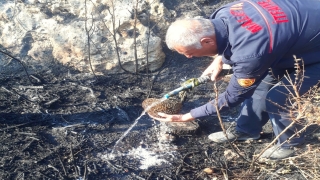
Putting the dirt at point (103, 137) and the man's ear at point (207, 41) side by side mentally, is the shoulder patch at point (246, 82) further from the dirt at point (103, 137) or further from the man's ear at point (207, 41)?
the dirt at point (103, 137)

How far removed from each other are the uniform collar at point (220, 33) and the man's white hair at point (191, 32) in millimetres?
52

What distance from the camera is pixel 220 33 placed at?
8.80 ft

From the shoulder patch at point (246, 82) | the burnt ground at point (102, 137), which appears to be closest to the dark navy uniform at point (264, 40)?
the shoulder patch at point (246, 82)

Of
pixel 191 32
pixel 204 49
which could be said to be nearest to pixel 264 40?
pixel 204 49

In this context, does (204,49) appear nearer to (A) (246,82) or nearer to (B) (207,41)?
(B) (207,41)

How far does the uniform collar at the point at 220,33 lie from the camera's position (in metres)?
2.68

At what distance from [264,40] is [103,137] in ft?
7.17

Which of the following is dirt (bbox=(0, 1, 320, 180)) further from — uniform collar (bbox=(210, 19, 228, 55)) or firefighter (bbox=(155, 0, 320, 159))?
uniform collar (bbox=(210, 19, 228, 55))

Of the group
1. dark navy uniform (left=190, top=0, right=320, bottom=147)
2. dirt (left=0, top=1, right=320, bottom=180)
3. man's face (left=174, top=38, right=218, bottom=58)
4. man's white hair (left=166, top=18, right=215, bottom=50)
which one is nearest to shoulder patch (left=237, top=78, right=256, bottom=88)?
dark navy uniform (left=190, top=0, right=320, bottom=147)

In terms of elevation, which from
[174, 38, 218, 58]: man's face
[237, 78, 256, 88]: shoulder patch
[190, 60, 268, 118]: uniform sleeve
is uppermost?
[174, 38, 218, 58]: man's face

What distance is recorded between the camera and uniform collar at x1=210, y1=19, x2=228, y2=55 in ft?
8.80

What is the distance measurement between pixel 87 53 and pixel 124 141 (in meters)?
1.82

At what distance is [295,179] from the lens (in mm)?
3375

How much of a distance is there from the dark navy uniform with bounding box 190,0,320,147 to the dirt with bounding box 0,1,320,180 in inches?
29.1
